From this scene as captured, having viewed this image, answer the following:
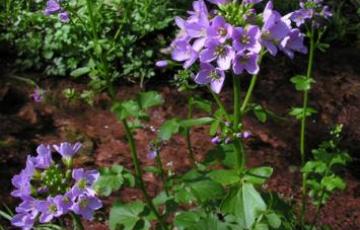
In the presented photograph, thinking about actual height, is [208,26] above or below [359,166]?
above

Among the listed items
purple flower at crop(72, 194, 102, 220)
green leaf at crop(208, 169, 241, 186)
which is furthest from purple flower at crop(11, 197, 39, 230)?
green leaf at crop(208, 169, 241, 186)

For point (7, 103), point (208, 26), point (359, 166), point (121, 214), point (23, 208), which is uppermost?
point (208, 26)

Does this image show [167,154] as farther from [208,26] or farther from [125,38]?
[208,26]

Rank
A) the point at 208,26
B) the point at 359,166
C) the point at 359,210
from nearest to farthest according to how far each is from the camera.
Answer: the point at 208,26, the point at 359,210, the point at 359,166

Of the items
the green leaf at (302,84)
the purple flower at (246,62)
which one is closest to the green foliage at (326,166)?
the green leaf at (302,84)

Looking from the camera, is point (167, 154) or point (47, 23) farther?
point (47, 23)

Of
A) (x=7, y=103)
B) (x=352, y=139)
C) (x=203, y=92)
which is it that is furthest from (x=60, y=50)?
(x=352, y=139)

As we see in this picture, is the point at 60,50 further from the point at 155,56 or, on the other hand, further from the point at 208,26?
the point at 208,26

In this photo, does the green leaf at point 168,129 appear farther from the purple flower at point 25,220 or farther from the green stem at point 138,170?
the purple flower at point 25,220

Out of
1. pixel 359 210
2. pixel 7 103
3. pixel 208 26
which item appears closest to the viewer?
pixel 208 26
